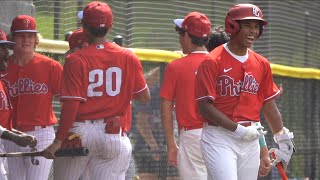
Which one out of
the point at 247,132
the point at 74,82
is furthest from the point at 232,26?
the point at 74,82

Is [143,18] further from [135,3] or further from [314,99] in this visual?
[314,99]

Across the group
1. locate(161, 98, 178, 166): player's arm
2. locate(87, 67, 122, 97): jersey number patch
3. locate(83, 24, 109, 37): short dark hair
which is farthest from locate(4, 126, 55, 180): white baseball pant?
locate(83, 24, 109, 37): short dark hair

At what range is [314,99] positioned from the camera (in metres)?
14.7

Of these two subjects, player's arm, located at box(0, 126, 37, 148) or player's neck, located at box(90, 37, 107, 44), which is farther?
player's neck, located at box(90, 37, 107, 44)

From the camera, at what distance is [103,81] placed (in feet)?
26.9

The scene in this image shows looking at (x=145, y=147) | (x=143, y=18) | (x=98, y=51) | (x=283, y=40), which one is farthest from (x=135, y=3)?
(x=98, y=51)

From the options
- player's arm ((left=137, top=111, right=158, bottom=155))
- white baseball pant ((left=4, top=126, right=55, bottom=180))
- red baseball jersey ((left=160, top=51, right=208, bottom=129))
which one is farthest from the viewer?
player's arm ((left=137, top=111, right=158, bottom=155))

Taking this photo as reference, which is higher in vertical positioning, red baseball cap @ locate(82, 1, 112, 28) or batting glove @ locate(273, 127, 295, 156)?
red baseball cap @ locate(82, 1, 112, 28)

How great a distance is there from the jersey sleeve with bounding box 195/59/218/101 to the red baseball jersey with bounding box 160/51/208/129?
1484mm

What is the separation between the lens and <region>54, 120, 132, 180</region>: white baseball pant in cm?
813

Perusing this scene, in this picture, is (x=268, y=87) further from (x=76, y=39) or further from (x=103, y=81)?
(x=76, y=39)

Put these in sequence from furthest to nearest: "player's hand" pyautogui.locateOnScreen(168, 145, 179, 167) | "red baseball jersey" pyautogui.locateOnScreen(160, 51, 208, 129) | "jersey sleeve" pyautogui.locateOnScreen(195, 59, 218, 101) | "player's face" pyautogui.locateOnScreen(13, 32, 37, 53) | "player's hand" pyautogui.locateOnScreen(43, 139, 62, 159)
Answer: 1. "player's hand" pyautogui.locateOnScreen(168, 145, 179, 167)
2. "red baseball jersey" pyautogui.locateOnScreen(160, 51, 208, 129)
3. "player's face" pyautogui.locateOnScreen(13, 32, 37, 53)
4. "player's hand" pyautogui.locateOnScreen(43, 139, 62, 159)
5. "jersey sleeve" pyautogui.locateOnScreen(195, 59, 218, 101)

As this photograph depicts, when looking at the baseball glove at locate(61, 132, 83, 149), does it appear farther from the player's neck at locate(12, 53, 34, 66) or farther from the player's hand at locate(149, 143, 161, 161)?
the player's hand at locate(149, 143, 161, 161)

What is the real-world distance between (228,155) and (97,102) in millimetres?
1152
